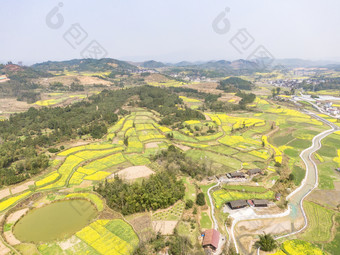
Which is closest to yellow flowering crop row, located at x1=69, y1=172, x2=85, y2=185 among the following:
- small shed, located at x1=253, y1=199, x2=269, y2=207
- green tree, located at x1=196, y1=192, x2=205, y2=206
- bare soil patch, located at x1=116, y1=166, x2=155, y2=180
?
bare soil patch, located at x1=116, y1=166, x2=155, y2=180

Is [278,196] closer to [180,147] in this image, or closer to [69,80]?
[180,147]

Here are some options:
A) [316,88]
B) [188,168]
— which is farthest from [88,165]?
[316,88]

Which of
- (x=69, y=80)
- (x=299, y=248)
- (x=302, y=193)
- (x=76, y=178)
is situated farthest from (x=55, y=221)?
(x=69, y=80)

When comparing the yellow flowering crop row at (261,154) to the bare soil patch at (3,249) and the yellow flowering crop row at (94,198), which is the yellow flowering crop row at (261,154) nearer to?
the yellow flowering crop row at (94,198)

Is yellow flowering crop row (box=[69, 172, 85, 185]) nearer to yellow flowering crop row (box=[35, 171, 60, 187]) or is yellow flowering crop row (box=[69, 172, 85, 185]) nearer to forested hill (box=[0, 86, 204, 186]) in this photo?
yellow flowering crop row (box=[35, 171, 60, 187])

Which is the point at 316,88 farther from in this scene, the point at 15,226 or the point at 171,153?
the point at 15,226
